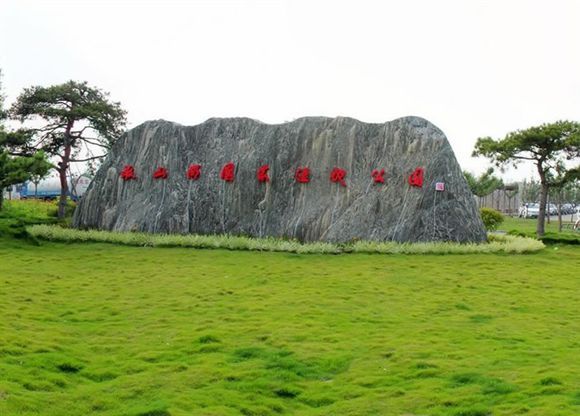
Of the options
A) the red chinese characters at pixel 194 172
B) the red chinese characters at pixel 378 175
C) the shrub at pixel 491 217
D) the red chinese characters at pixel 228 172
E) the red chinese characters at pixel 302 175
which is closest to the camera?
the red chinese characters at pixel 378 175

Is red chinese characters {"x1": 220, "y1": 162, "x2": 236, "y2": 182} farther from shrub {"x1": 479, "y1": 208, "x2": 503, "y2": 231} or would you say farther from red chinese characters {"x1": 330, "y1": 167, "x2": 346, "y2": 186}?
shrub {"x1": 479, "y1": 208, "x2": 503, "y2": 231}

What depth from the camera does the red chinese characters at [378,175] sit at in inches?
640

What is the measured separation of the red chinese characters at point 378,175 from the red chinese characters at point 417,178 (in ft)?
2.16

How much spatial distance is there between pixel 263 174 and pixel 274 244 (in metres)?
2.31

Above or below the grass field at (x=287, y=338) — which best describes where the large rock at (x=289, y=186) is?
above

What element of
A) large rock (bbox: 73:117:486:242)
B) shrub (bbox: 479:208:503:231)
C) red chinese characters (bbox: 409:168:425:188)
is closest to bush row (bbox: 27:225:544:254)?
large rock (bbox: 73:117:486:242)

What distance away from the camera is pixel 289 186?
16922 millimetres

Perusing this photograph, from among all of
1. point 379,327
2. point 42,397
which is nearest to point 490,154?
point 379,327

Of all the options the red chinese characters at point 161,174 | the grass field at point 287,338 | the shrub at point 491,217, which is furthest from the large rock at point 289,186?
the shrub at point 491,217

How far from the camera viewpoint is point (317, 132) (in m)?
17.2

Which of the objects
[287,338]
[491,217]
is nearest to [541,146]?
[491,217]

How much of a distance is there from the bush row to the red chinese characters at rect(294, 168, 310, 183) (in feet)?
5.65

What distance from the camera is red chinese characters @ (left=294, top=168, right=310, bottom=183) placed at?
1681 centimetres

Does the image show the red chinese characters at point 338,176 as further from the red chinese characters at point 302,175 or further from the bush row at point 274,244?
the bush row at point 274,244
